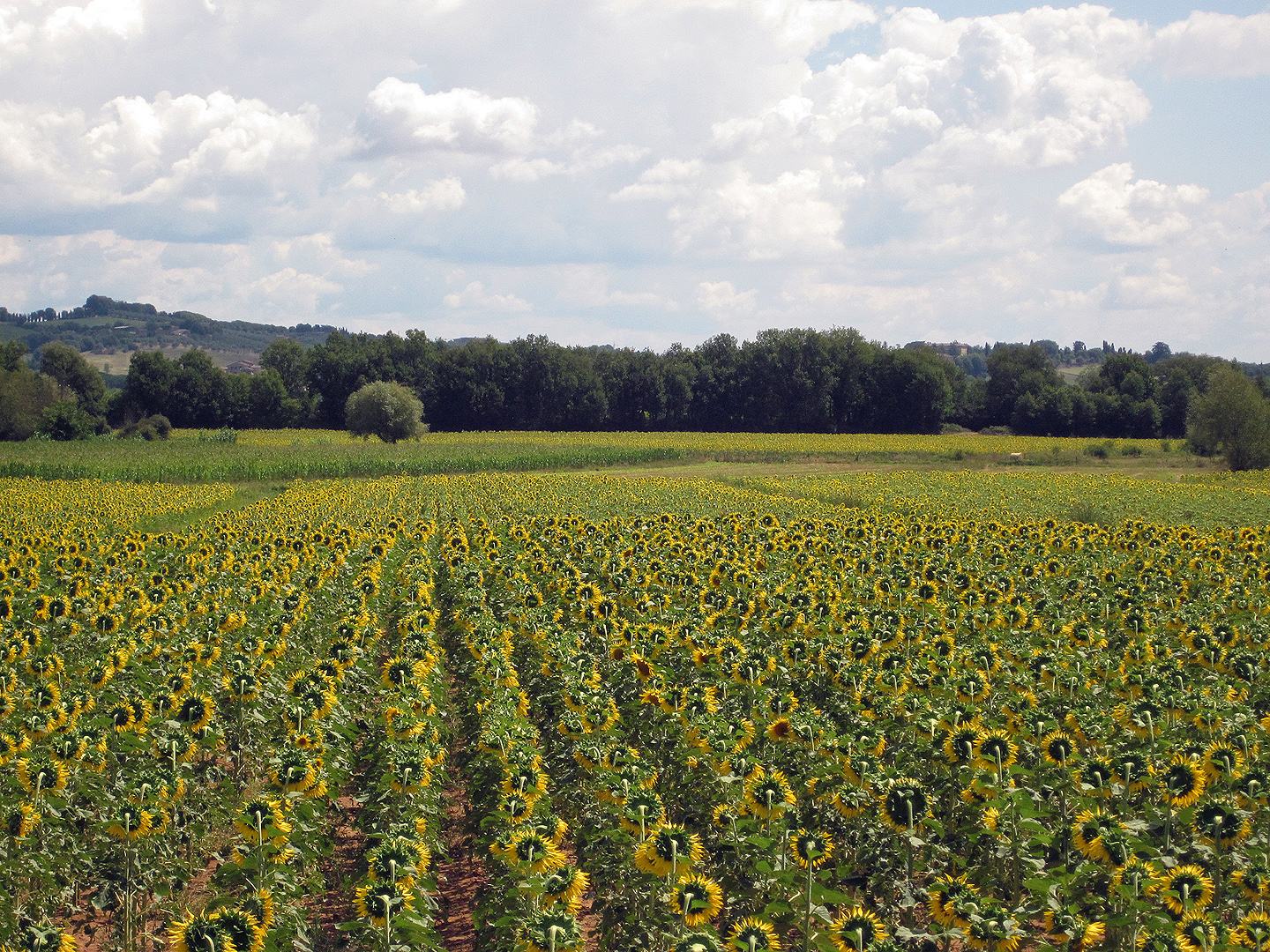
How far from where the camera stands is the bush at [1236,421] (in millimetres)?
50875

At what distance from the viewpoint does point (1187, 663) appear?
9852mm

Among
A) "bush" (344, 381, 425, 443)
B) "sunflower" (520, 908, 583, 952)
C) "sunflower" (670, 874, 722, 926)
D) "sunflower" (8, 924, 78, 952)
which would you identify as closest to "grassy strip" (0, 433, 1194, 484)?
A: "bush" (344, 381, 425, 443)

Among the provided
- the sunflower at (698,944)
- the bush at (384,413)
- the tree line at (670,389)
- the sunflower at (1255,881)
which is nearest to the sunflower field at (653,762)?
the sunflower at (698,944)

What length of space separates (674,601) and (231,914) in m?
9.28

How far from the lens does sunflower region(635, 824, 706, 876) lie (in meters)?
5.38

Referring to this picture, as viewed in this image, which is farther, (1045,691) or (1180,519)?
(1180,519)

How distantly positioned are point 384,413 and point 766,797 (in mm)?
64545

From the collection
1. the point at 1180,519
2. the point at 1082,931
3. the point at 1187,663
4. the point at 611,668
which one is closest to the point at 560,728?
the point at 611,668

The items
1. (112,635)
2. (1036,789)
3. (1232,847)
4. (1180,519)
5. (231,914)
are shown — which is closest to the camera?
(231,914)

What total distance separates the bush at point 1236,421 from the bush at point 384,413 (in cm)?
5039

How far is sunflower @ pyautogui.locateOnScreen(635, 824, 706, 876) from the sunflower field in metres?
0.02

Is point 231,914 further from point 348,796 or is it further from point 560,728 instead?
point 348,796

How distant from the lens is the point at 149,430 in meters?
70.7

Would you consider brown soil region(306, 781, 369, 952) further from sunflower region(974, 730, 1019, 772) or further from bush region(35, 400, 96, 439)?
bush region(35, 400, 96, 439)
